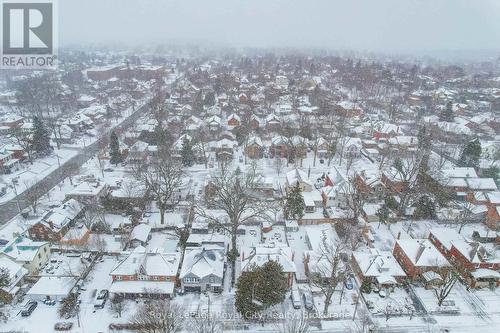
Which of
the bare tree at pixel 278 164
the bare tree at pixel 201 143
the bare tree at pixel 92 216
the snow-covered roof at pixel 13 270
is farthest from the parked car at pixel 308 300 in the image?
the bare tree at pixel 201 143

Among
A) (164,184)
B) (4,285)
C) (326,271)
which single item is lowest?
(4,285)

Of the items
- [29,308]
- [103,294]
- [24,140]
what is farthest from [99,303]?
[24,140]

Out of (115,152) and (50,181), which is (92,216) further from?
(115,152)

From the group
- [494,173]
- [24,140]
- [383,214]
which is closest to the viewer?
[383,214]

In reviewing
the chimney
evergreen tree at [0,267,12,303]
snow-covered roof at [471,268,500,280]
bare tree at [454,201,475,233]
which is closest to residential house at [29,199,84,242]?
evergreen tree at [0,267,12,303]

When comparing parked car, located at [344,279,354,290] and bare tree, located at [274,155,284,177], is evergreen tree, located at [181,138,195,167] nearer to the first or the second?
bare tree, located at [274,155,284,177]
